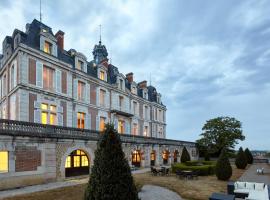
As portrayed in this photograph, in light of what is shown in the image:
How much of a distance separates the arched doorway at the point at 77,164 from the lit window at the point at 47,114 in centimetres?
398

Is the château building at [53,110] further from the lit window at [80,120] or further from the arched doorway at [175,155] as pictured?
the arched doorway at [175,155]

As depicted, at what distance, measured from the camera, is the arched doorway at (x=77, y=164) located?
60.2 feet

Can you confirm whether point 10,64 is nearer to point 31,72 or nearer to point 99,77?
point 31,72

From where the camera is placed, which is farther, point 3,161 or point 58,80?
point 58,80

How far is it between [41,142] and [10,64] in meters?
9.24

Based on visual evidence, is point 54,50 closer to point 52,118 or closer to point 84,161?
point 52,118

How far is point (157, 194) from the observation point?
1187cm

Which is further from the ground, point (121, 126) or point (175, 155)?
point (121, 126)

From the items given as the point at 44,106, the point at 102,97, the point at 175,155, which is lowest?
the point at 175,155

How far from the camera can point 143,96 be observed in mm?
38562

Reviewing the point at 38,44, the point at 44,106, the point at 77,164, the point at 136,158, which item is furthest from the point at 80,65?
the point at 136,158

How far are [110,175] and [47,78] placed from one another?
16.7 m

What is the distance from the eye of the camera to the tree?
38.7 meters

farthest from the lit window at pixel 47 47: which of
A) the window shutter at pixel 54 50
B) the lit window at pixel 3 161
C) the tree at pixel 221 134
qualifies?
the tree at pixel 221 134
